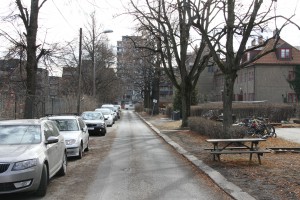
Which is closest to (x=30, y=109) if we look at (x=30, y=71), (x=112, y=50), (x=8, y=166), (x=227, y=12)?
(x=30, y=71)

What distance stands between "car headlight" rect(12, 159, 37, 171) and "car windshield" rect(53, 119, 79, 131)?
8013 mm

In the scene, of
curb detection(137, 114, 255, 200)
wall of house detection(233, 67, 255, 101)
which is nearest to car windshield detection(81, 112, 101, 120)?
curb detection(137, 114, 255, 200)

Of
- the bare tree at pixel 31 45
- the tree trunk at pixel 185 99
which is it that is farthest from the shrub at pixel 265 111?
the bare tree at pixel 31 45

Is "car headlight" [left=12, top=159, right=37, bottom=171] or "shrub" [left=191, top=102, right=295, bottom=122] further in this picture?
"shrub" [left=191, top=102, right=295, bottom=122]

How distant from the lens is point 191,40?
3269 cm

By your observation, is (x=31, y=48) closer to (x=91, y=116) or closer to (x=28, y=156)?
(x=91, y=116)

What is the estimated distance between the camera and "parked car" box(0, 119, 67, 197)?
793 cm

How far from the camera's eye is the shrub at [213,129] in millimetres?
17516

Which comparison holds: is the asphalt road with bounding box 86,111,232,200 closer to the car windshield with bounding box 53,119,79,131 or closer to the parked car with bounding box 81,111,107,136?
the car windshield with bounding box 53,119,79,131

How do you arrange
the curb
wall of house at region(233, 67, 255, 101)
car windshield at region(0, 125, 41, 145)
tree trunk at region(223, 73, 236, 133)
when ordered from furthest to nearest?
wall of house at region(233, 67, 255, 101), tree trunk at region(223, 73, 236, 133), car windshield at region(0, 125, 41, 145), the curb

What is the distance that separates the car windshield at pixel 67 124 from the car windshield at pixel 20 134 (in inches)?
244

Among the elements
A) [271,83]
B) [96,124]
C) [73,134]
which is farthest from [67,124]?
[271,83]

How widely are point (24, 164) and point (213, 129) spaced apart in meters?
12.9

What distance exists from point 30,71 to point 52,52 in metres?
1.65
